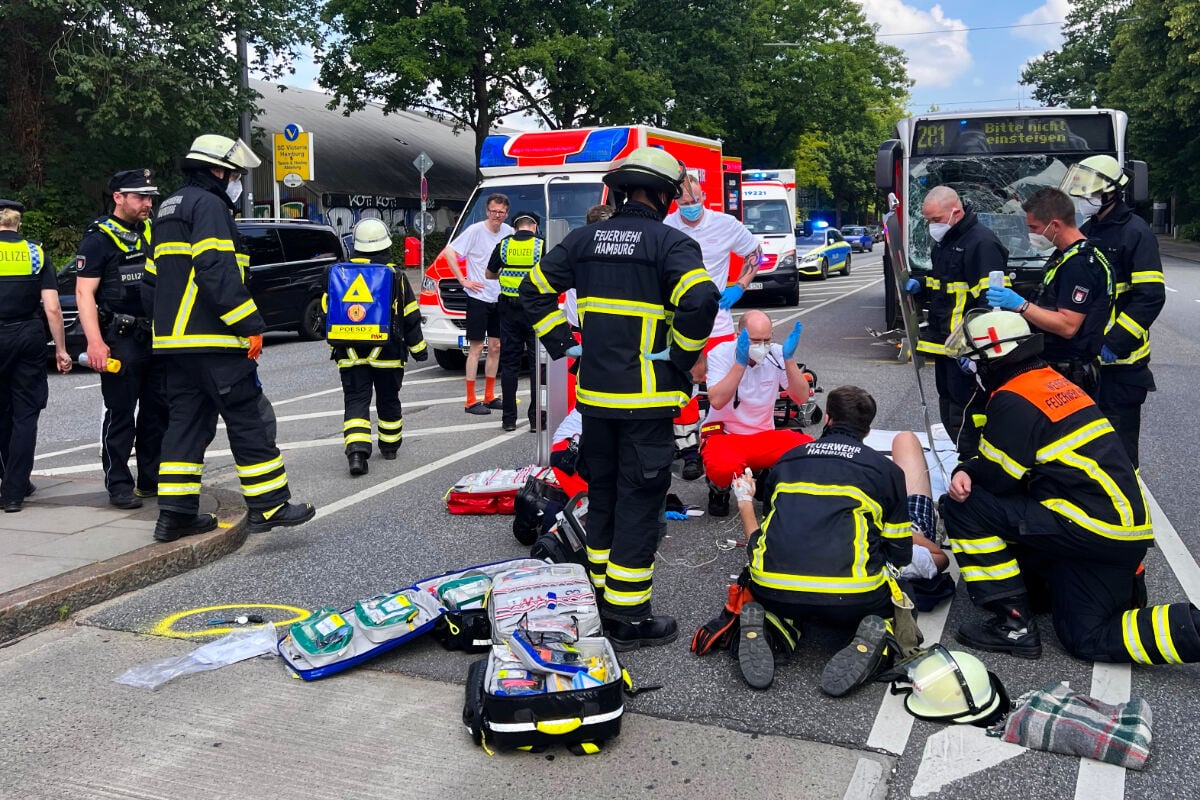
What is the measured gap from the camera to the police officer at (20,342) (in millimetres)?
6402

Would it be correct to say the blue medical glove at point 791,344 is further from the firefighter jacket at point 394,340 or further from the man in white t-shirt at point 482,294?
the man in white t-shirt at point 482,294

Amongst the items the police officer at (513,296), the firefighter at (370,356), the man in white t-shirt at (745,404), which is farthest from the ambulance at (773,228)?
the man in white t-shirt at (745,404)

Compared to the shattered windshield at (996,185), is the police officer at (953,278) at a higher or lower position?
lower

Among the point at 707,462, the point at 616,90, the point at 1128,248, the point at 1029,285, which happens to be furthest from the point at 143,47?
the point at 1128,248

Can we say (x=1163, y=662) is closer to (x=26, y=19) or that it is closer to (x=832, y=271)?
(x=26, y=19)

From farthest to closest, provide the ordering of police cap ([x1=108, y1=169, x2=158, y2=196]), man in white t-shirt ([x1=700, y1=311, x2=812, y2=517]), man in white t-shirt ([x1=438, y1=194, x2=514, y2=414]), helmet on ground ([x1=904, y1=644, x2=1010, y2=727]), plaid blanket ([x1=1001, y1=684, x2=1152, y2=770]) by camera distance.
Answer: man in white t-shirt ([x1=438, y1=194, x2=514, y2=414]), police cap ([x1=108, y1=169, x2=158, y2=196]), man in white t-shirt ([x1=700, y1=311, x2=812, y2=517]), helmet on ground ([x1=904, y1=644, x2=1010, y2=727]), plaid blanket ([x1=1001, y1=684, x2=1152, y2=770])

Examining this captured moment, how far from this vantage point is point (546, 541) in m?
5.37

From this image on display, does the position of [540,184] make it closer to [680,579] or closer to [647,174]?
[680,579]

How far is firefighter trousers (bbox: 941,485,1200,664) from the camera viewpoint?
413 centimetres

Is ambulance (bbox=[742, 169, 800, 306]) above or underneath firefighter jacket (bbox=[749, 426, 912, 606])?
above

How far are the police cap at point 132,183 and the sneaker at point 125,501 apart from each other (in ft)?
6.02

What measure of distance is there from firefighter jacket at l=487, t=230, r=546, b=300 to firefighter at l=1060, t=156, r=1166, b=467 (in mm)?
4556

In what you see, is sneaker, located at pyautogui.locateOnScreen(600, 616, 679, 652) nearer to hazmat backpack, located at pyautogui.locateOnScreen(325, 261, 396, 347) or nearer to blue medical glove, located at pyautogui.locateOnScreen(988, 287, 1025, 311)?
blue medical glove, located at pyautogui.locateOnScreen(988, 287, 1025, 311)

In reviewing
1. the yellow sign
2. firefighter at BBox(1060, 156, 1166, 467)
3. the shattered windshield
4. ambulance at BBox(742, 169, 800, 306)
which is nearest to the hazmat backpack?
firefighter at BBox(1060, 156, 1166, 467)
